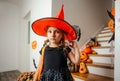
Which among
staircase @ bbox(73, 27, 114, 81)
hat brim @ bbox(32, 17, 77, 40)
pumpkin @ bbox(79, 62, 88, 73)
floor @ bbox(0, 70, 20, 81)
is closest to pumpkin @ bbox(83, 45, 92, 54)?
staircase @ bbox(73, 27, 114, 81)

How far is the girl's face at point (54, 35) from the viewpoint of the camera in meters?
1.30

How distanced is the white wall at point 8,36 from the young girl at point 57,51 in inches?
156

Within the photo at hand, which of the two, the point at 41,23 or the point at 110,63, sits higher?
the point at 41,23

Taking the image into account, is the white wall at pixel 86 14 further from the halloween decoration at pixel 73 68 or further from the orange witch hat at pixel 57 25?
the orange witch hat at pixel 57 25

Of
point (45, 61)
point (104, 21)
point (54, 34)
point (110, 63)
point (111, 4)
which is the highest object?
point (111, 4)

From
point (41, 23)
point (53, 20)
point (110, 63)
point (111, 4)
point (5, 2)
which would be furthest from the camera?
point (5, 2)

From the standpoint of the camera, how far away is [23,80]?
7.35 feet

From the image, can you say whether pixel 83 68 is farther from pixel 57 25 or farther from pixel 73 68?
pixel 57 25

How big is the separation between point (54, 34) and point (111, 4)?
2707mm

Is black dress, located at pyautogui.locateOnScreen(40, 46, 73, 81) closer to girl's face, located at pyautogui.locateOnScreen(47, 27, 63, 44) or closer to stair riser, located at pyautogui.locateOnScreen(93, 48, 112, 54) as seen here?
girl's face, located at pyautogui.locateOnScreen(47, 27, 63, 44)

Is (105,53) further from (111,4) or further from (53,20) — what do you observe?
(53,20)

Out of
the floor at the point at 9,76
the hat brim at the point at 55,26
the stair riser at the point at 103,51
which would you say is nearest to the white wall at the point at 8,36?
the floor at the point at 9,76

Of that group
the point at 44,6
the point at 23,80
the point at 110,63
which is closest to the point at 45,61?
the point at 23,80

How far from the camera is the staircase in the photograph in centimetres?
217
